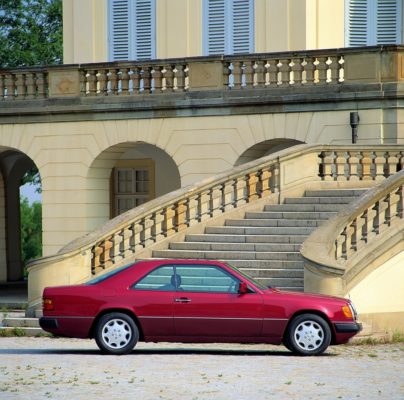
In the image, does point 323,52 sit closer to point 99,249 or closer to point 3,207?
point 99,249

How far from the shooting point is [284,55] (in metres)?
27.3

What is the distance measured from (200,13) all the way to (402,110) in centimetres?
664

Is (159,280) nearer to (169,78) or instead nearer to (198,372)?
(198,372)

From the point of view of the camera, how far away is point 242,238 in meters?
23.0

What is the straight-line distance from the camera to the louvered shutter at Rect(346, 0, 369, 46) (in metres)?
30.4

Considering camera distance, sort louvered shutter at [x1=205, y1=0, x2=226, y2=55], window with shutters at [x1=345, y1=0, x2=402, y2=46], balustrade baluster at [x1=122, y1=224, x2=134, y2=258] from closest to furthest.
Answer: 1. balustrade baluster at [x1=122, y1=224, x2=134, y2=258]
2. window with shutters at [x1=345, y1=0, x2=402, y2=46]
3. louvered shutter at [x1=205, y1=0, x2=226, y2=55]

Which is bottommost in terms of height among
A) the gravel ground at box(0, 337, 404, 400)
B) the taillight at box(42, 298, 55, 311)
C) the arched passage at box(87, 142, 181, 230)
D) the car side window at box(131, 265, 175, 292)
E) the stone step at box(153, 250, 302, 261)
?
the gravel ground at box(0, 337, 404, 400)

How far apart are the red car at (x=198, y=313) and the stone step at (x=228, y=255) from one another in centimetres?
431

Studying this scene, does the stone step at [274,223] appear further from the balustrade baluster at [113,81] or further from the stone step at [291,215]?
the balustrade baluster at [113,81]

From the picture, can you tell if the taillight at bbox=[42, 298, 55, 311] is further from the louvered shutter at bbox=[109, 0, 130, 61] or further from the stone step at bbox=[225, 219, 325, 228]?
the louvered shutter at bbox=[109, 0, 130, 61]

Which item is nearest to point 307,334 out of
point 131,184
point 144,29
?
point 144,29

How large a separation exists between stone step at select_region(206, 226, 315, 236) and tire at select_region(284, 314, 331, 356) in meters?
5.24

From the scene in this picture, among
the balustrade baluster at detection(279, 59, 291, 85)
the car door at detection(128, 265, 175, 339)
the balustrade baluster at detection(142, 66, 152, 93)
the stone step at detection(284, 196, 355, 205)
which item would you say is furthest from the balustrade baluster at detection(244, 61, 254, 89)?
the car door at detection(128, 265, 175, 339)

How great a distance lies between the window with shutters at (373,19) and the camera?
99.8 feet
